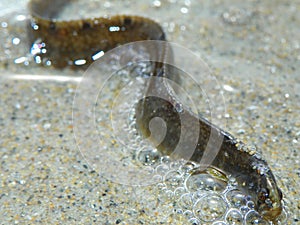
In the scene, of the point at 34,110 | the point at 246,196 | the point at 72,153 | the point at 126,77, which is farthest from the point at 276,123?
the point at 34,110

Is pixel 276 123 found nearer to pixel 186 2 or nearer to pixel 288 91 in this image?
pixel 288 91

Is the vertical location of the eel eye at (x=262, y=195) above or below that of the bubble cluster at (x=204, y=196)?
above

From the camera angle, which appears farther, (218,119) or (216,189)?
(218,119)

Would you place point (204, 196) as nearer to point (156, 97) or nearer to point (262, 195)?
point (262, 195)

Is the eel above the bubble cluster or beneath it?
above

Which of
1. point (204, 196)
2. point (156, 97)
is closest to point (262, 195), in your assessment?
point (204, 196)
